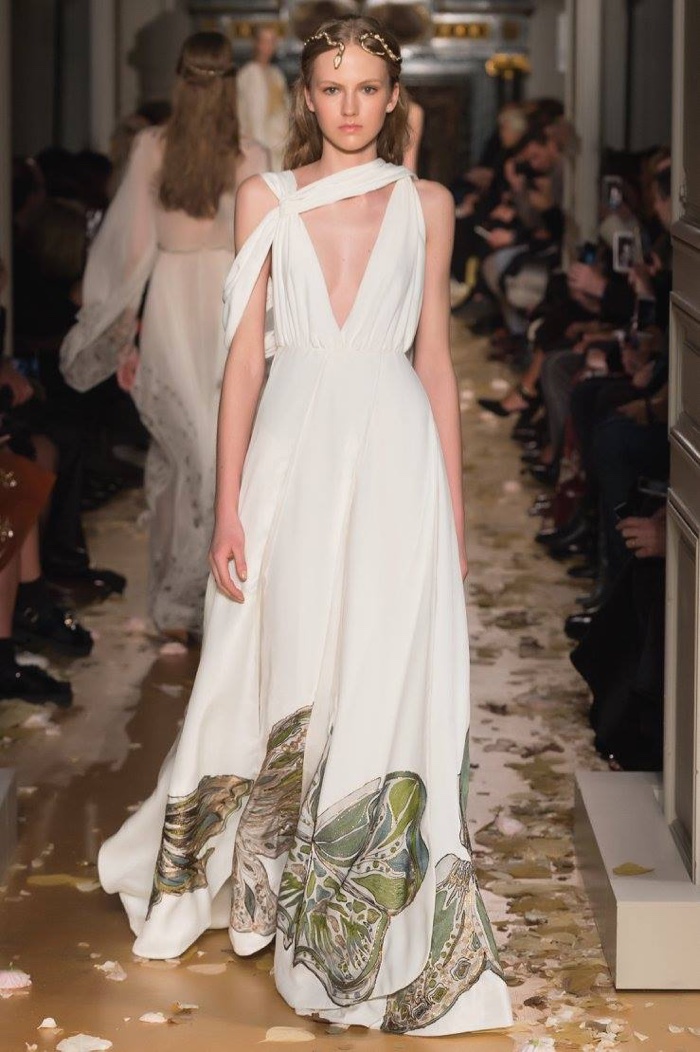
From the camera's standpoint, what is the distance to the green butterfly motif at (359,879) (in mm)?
3252

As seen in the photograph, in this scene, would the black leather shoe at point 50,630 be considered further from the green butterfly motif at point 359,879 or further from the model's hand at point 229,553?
the green butterfly motif at point 359,879

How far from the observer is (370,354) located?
133 inches

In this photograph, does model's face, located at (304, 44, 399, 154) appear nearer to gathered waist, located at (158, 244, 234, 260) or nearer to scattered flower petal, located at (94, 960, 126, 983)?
scattered flower petal, located at (94, 960, 126, 983)

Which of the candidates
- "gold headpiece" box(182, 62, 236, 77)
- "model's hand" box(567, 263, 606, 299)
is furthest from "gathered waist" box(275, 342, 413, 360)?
"model's hand" box(567, 263, 606, 299)

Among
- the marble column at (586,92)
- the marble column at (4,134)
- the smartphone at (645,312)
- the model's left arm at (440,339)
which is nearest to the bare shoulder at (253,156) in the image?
the marble column at (4,134)

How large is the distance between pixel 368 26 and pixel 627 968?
1.68m

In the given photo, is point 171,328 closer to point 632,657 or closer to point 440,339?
point 632,657

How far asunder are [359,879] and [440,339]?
959 mm

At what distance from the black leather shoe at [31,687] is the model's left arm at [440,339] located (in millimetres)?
2083

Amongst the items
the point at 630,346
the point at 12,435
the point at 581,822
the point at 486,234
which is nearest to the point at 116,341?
the point at 12,435

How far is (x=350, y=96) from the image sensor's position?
10.8 feet

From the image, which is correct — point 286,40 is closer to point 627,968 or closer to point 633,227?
point 633,227

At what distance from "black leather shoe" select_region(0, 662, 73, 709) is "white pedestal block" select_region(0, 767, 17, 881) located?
106 centimetres

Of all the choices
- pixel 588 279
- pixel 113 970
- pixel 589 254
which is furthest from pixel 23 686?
pixel 589 254
